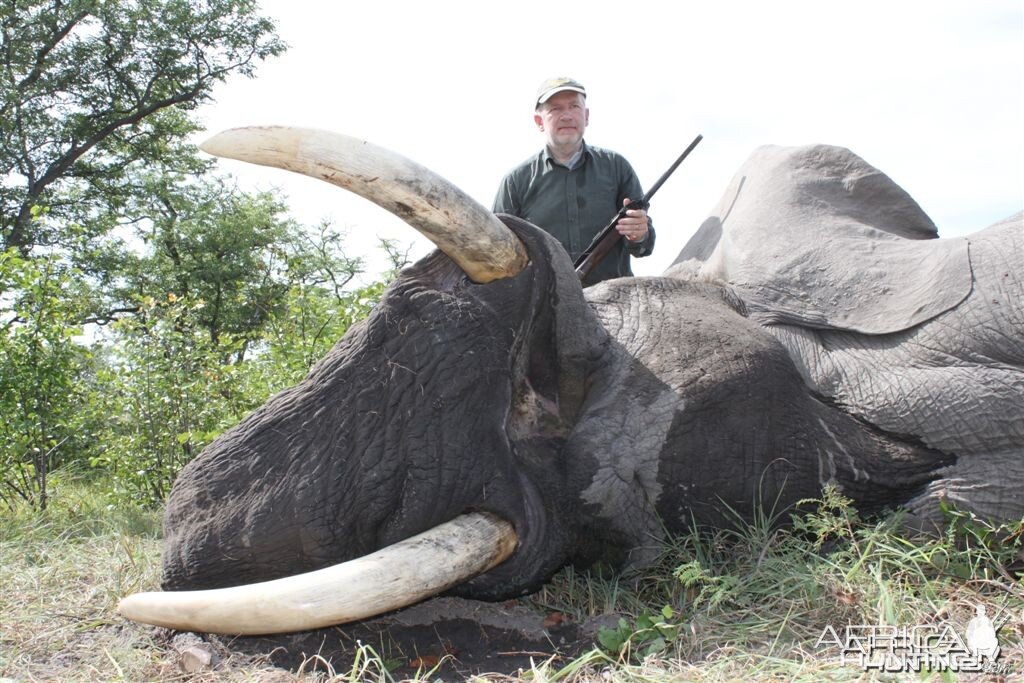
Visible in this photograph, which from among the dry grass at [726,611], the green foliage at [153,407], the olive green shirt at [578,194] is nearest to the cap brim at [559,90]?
the olive green shirt at [578,194]

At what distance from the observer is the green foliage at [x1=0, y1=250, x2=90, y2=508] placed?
600 centimetres

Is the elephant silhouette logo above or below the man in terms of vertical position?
below

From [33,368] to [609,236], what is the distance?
3.81 meters

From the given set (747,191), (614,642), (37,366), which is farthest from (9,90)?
(614,642)

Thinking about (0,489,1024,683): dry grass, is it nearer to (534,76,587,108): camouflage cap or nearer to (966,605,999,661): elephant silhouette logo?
(966,605,999,661): elephant silhouette logo

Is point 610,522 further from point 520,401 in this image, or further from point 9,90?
point 9,90

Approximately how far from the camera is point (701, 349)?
2932 millimetres

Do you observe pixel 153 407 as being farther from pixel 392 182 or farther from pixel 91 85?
pixel 91 85

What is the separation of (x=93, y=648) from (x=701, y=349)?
194 centimetres

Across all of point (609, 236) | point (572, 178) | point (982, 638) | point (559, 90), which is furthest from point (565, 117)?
point (982, 638)

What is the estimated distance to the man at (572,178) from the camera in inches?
215

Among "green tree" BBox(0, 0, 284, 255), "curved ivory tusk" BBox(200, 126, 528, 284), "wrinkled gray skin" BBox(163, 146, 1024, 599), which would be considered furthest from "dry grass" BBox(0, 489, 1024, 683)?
"green tree" BBox(0, 0, 284, 255)

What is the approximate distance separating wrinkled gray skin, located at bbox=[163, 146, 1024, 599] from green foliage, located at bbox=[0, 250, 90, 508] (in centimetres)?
397

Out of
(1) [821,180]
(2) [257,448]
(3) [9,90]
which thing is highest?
(3) [9,90]
